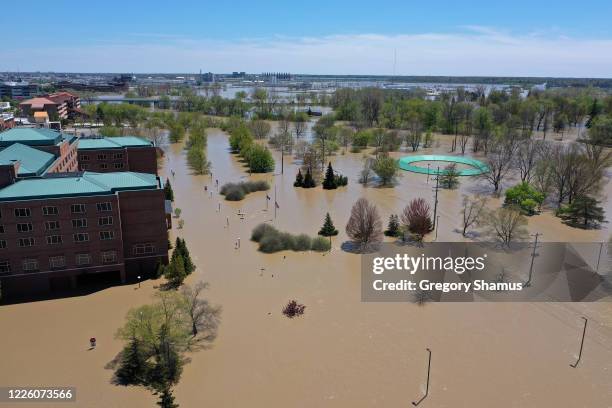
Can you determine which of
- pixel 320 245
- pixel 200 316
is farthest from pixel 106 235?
pixel 320 245

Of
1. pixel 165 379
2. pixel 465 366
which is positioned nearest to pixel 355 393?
pixel 465 366

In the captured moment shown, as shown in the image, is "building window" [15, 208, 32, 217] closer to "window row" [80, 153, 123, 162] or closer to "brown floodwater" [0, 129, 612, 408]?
"brown floodwater" [0, 129, 612, 408]

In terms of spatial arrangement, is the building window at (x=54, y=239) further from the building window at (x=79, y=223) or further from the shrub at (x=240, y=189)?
the shrub at (x=240, y=189)

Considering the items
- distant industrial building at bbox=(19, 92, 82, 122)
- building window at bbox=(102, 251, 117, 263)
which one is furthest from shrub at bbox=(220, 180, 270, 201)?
distant industrial building at bbox=(19, 92, 82, 122)

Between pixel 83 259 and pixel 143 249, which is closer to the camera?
pixel 83 259

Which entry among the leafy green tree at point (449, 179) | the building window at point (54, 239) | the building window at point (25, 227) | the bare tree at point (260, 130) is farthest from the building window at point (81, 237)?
the bare tree at point (260, 130)

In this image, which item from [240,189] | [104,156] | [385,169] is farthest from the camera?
[385,169]

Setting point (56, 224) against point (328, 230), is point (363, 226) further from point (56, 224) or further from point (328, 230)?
point (56, 224)
